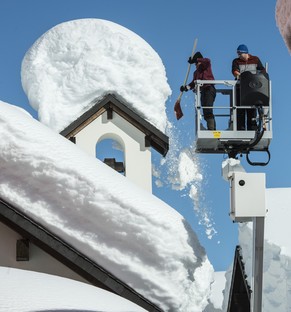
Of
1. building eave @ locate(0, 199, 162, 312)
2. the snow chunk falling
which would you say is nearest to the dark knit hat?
the snow chunk falling

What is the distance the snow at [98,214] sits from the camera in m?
7.21

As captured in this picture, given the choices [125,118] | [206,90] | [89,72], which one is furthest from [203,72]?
[89,72]

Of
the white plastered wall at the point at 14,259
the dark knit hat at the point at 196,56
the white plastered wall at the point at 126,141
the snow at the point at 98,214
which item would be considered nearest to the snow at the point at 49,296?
the snow at the point at 98,214

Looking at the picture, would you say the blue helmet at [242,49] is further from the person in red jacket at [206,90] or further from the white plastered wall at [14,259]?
the white plastered wall at [14,259]

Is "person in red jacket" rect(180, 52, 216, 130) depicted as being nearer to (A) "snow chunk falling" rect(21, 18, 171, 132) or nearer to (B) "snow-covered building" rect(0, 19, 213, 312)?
(B) "snow-covered building" rect(0, 19, 213, 312)

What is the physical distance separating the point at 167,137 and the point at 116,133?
3.19 feet

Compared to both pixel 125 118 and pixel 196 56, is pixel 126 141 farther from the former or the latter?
pixel 196 56

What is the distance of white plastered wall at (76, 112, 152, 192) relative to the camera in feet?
54.2

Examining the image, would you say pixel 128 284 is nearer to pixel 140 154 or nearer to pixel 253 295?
pixel 253 295

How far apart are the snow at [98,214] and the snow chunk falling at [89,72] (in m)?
9.44

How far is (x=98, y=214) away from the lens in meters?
7.22

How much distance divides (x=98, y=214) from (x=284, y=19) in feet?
13.1

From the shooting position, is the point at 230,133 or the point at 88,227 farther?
the point at 230,133

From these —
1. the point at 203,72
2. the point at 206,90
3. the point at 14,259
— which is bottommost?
the point at 14,259
